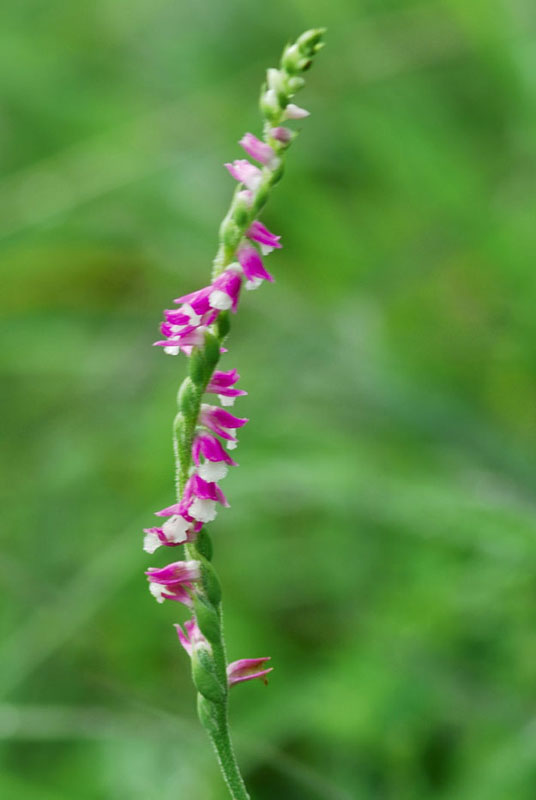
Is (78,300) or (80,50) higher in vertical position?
(80,50)

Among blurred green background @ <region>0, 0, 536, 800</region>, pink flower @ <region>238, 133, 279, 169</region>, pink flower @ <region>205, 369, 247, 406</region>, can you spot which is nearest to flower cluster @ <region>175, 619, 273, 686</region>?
pink flower @ <region>205, 369, 247, 406</region>

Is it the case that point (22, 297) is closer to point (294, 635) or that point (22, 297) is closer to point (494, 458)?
point (294, 635)

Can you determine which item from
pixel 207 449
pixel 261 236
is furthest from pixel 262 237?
pixel 207 449

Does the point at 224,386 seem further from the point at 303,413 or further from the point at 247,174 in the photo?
the point at 303,413

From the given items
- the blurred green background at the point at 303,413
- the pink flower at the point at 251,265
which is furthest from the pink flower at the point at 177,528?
the blurred green background at the point at 303,413

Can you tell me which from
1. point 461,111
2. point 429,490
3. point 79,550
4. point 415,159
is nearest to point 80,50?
point 461,111

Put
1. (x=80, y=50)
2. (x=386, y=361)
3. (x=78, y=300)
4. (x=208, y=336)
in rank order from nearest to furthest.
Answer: (x=208, y=336)
(x=386, y=361)
(x=78, y=300)
(x=80, y=50)

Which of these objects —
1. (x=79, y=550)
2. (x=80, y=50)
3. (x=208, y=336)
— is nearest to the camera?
(x=208, y=336)
